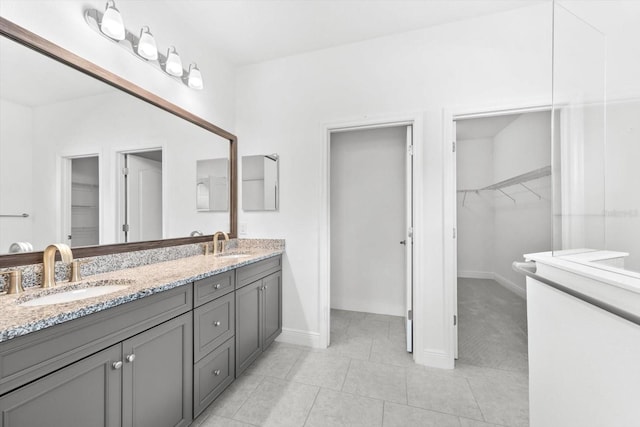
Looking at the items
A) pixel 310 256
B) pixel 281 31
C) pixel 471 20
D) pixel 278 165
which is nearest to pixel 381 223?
pixel 310 256

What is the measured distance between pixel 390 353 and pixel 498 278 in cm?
299

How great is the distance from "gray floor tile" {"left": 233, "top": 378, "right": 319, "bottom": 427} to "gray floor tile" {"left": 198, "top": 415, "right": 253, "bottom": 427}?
28 millimetres

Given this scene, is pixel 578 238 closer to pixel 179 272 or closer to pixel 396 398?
pixel 396 398

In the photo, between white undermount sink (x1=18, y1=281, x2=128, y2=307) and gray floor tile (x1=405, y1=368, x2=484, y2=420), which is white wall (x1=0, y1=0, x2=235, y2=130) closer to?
white undermount sink (x1=18, y1=281, x2=128, y2=307)

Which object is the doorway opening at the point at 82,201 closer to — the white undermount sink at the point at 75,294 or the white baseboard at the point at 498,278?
the white undermount sink at the point at 75,294

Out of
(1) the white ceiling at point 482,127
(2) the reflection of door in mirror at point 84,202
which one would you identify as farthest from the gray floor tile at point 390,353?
(1) the white ceiling at point 482,127

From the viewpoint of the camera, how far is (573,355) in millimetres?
811

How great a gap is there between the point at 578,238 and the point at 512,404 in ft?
4.05

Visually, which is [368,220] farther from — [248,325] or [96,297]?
[96,297]

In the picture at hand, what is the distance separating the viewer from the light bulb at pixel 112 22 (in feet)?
4.42

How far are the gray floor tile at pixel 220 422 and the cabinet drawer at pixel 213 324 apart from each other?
1.24 feet

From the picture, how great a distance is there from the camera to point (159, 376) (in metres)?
1.12

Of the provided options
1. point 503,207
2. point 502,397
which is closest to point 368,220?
point 502,397

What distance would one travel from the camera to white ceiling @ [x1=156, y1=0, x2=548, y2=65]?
178 centimetres
